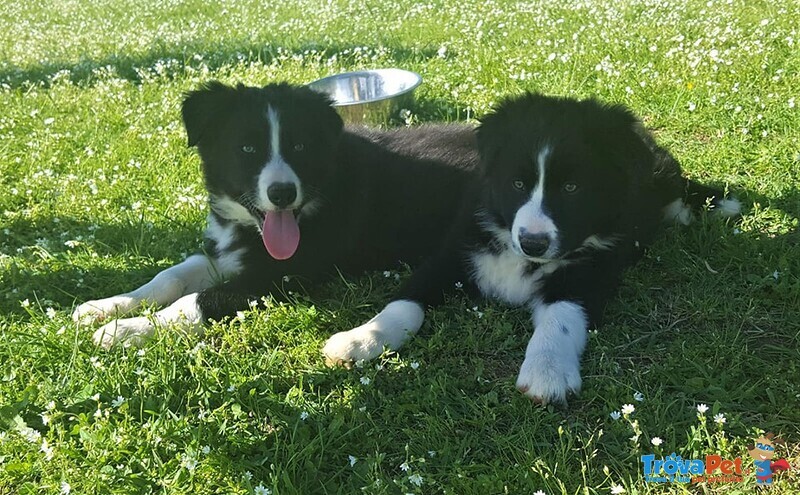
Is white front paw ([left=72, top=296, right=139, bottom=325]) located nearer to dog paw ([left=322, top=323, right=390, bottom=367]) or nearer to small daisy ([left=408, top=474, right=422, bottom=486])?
dog paw ([left=322, top=323, right=390, bottom=367])

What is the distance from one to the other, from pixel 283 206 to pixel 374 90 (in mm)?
2930

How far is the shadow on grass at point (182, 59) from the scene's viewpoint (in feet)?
24.6

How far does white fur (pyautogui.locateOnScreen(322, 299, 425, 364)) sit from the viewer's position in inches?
113

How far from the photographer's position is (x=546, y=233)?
285 centimetres

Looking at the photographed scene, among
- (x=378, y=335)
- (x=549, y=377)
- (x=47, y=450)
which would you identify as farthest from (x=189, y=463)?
(x=549, y=377)

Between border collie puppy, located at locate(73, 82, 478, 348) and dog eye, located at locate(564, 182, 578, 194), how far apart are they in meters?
0.94

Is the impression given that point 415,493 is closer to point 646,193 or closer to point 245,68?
point 646,193

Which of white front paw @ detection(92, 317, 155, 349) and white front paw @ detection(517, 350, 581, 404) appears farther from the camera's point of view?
white front paw @ detection(92, 317, 155, 349)

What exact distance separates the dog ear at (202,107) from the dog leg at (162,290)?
0.65m

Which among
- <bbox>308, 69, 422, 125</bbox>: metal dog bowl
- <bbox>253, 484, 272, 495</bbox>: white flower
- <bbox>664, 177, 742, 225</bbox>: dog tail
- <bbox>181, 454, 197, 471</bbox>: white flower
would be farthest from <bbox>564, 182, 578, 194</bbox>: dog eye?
<bbox>308, 69, 422, 125</bbox>: metal dog bowl

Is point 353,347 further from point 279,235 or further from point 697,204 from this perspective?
point 697,204

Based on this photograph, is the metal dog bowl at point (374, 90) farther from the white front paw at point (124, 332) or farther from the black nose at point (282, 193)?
the white front paw at point (124, 332)

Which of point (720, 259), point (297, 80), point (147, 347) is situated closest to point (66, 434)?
point (147, 347)

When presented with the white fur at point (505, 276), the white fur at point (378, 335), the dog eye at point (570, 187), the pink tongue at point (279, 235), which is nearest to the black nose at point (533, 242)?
the dog eye at point (570, 187)
